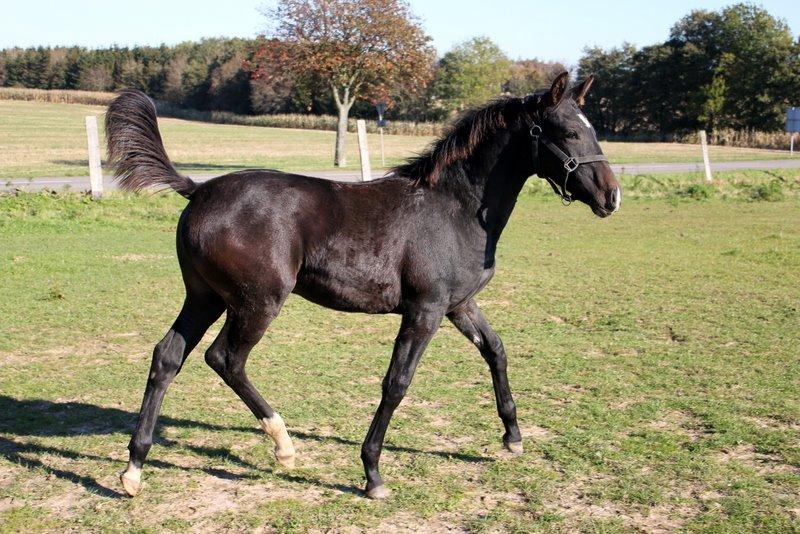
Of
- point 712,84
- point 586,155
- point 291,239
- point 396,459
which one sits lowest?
point 396,459

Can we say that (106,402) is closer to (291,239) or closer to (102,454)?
(102,454)

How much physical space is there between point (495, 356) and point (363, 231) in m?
1.32

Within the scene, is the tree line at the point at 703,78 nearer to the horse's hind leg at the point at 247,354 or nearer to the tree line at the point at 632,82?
the tree line at the point at 632,82

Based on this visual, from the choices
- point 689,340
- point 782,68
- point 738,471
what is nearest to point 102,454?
point 738,471

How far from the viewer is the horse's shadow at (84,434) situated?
5.01 meters

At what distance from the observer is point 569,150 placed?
4809 mm

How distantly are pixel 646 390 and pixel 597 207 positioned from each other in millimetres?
2507

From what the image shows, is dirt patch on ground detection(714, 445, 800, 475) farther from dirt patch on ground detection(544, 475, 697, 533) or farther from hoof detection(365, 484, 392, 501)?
hoof detection(365, 484, 392, 501)

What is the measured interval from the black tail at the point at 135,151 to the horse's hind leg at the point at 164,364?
72 centimetres

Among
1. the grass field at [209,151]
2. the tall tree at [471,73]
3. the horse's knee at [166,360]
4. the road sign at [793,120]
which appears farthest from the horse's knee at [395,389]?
the tall tree at [471,73]

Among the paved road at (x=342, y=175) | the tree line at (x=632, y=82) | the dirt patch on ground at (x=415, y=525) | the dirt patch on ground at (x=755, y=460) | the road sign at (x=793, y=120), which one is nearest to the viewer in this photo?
the dirt patch on ground at (x=415, y=525)

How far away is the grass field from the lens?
3309cm

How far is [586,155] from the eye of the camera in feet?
15.8

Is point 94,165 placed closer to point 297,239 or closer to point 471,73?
point 297,239
